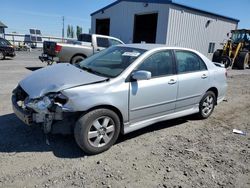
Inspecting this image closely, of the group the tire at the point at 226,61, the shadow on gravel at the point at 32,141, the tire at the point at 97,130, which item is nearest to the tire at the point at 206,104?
the shadow on gravel at the point at 32,141

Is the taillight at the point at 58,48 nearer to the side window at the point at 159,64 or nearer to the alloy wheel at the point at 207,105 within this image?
the side window at the point at 159,64

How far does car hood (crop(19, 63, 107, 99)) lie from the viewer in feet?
11.2

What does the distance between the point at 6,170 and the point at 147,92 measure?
92.7 inches

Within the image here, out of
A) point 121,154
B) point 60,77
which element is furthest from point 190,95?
point 60,77

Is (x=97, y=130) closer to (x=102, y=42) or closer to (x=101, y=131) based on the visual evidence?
(x=101, y=131)

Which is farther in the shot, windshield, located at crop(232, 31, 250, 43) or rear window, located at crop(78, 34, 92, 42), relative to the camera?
windshield, located at crop(232, 31, 250, 43)

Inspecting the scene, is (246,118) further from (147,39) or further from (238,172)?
(147,39)

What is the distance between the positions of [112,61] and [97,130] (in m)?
1.42

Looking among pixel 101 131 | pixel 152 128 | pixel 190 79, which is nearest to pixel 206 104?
pixel 190 79

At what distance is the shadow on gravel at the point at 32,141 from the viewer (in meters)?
3.62

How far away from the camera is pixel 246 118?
5.87m

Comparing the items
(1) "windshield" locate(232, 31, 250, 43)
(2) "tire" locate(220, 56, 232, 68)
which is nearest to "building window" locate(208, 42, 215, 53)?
(1) "windshield" locate(232, 31, 250, 43)

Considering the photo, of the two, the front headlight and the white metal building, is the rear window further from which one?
the front headlight

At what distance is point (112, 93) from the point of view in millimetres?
3584
